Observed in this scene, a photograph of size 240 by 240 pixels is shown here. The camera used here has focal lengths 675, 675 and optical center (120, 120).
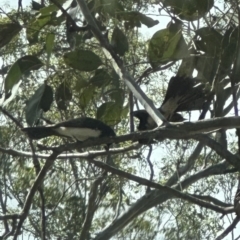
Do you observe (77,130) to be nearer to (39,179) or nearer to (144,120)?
(39,179)

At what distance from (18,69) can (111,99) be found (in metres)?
0.51

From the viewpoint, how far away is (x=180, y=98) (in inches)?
102

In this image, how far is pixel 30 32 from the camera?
9.32 feet

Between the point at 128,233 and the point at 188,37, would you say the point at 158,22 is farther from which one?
the point at 128,233

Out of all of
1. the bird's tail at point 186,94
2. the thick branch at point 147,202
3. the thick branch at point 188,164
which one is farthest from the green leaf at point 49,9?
the thick branch at point 188,164

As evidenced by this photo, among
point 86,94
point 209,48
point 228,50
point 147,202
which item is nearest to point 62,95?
point 86,94

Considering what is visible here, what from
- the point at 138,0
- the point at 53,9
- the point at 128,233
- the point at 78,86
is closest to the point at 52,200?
the point at 128,233

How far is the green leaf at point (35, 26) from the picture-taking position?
2684 millimetres

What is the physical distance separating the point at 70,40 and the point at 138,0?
3.42ft

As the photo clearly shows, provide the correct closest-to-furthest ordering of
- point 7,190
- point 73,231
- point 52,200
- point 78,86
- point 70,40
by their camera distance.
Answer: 1. point 70,40
2. point 78,86
3. point 73,231
4. point 52,200
5. point 7,190

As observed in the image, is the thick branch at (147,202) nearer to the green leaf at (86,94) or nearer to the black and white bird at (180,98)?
the green leaf at (86,94)

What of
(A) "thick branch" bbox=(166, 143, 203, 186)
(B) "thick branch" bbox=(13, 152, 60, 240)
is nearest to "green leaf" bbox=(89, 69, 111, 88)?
(B) "thick branch" bbox=(13, 152, 60, 240)

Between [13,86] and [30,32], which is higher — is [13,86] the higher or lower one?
the lower one

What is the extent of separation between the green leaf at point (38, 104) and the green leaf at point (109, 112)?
0.32 metres
